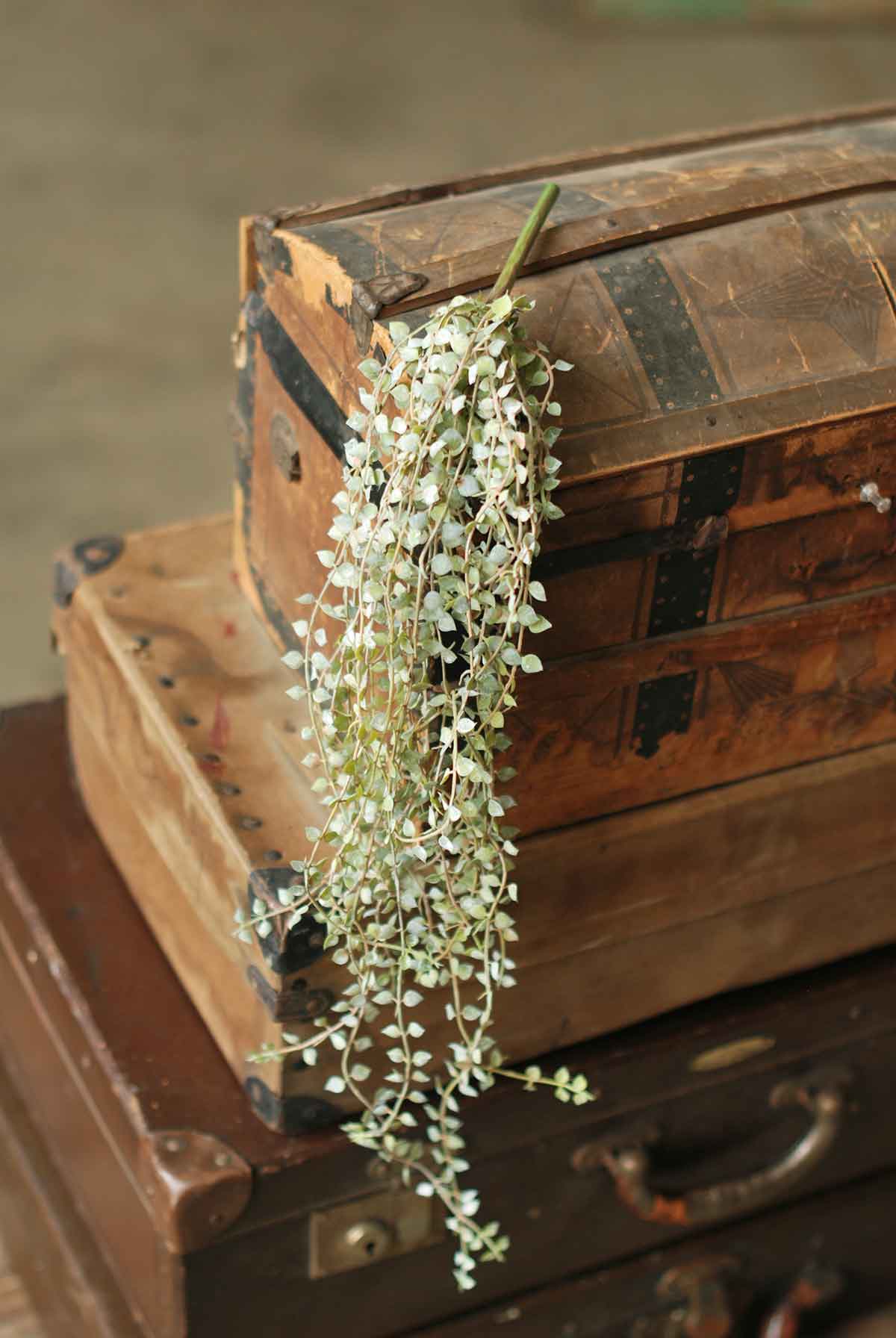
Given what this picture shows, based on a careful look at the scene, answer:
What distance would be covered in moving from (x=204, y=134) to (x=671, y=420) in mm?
3542

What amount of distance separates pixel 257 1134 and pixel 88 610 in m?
0.52

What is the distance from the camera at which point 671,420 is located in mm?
1288

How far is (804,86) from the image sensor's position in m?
4.86

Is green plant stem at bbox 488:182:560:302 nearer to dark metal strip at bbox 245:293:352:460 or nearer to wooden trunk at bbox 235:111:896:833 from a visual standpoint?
wooden trunk at bbox 235:111:896:833

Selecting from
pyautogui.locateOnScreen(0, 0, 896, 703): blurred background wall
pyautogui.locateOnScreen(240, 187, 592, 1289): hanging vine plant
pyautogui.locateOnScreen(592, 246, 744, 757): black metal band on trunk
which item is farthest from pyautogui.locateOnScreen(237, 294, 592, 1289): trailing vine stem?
pyautogui.locateOnScreen(0, 0, 896, 703): blurred background wall

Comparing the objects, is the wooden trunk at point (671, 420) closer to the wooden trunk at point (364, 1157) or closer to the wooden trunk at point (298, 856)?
the wooden trunk at point (298, 856)

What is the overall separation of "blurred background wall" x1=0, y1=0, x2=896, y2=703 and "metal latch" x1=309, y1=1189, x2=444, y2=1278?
1.63m

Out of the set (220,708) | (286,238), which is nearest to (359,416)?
(286,238)

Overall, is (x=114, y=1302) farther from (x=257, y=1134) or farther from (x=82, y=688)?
(x=82, y=688)

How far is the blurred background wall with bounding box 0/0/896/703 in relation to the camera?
3.51 meters

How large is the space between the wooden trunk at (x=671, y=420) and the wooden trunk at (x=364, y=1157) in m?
0.31

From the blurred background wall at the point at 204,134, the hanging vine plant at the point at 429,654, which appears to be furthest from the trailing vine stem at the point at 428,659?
the blurred background wall at the point at 204,134

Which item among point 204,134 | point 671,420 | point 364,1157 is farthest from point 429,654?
point 204,134

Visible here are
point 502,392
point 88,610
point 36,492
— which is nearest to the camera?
point 502,392
